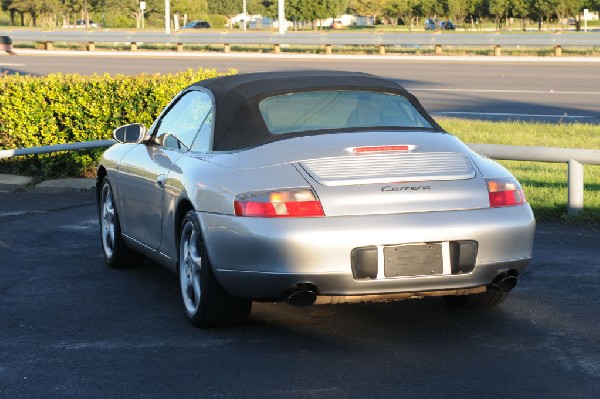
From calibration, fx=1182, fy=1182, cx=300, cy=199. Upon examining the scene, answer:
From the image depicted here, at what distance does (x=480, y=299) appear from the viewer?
23.8ft

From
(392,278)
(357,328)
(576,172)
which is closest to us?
(392,278)

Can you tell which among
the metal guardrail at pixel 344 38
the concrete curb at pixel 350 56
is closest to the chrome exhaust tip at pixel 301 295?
the concrete curb at pixel 350 56

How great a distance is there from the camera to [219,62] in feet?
132

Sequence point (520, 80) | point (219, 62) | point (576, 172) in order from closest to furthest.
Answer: point (576, 172) → point (520, 80) → point (219, 62)

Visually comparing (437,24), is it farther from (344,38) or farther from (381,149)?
(381,149)

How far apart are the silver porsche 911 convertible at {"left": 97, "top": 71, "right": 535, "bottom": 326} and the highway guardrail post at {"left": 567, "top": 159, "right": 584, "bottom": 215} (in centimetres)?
376

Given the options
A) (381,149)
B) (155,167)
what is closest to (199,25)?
(155,167)

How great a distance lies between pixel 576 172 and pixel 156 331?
5302mm

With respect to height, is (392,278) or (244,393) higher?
(392,278)

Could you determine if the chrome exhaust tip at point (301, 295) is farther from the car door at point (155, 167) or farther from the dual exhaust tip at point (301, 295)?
the car door at point (155, 167)

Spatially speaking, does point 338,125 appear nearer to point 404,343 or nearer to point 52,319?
point 404,343

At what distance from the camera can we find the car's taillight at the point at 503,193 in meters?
6.52

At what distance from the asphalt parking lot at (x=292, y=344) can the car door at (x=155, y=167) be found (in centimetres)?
47

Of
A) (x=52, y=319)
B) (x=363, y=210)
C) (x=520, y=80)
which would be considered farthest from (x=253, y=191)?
(x=520, y=80)
